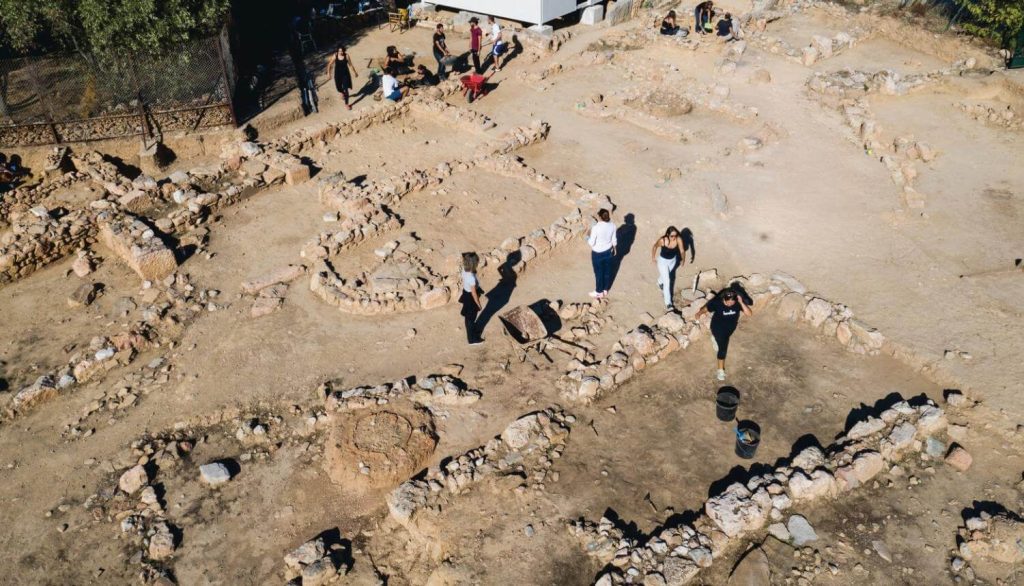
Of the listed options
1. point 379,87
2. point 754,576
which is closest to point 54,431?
point 754,576

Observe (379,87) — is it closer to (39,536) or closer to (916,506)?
(39,536)

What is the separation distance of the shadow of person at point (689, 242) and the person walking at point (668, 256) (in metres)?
1.35

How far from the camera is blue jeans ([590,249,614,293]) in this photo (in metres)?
10.7

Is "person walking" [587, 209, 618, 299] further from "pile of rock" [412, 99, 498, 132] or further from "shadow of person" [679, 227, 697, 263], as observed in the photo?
"pile of rock" [412, 99, 498, 132]

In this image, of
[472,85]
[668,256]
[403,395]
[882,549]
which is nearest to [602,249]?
[668,256]

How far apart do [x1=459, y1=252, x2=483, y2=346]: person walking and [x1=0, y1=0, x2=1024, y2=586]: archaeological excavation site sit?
0.15 feet

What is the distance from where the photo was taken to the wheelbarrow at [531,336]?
991 centimetres

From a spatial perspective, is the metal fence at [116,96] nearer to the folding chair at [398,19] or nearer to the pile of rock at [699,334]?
the folding chair at [398,19]

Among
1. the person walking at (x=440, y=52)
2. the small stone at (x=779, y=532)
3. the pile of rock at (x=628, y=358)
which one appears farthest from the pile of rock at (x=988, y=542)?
the person walking at (x=440, y=52)

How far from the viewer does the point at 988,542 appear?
721 cm

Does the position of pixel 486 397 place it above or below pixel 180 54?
below

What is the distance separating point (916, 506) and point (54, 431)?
11.4m

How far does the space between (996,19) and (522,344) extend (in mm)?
18839

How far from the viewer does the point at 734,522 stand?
7285 mm
